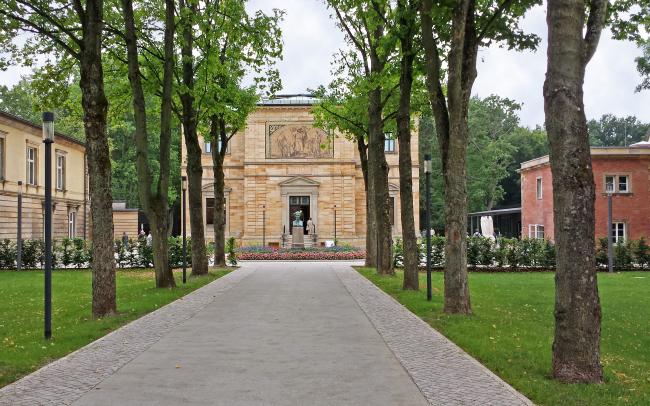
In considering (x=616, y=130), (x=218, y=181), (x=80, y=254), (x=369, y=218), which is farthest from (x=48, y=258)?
(x=616, y=130)

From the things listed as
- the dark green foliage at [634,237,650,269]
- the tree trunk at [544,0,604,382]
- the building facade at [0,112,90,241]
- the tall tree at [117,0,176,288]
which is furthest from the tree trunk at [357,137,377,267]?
the tree trunk at [544,0,604,382]

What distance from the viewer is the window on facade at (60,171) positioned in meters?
44.2

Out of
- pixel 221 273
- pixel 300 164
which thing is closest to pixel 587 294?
pixel 221 273

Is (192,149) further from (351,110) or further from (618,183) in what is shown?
(618,183)

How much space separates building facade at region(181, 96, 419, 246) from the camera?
2109 inches

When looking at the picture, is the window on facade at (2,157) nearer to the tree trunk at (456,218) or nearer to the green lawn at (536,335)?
the green lawn at (536,335)

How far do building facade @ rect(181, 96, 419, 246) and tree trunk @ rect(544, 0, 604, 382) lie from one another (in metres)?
46.3

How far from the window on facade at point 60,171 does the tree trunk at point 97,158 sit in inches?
1344

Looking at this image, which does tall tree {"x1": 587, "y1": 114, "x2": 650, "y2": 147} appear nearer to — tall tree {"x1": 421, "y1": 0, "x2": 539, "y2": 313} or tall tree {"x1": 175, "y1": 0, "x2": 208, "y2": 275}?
tall tree {"x1": 175, "y1": 0, "x2": 208, "y2": 275}

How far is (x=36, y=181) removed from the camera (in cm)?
4062

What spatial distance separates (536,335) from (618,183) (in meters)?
32.3

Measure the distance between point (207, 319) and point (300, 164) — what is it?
42.2 meters

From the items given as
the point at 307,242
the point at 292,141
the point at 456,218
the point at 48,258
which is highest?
the point at 292,141

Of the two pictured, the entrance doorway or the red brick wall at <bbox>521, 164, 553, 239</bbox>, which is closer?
the red brick wall at <bbox>521, 164, 553, 239</bbox>
